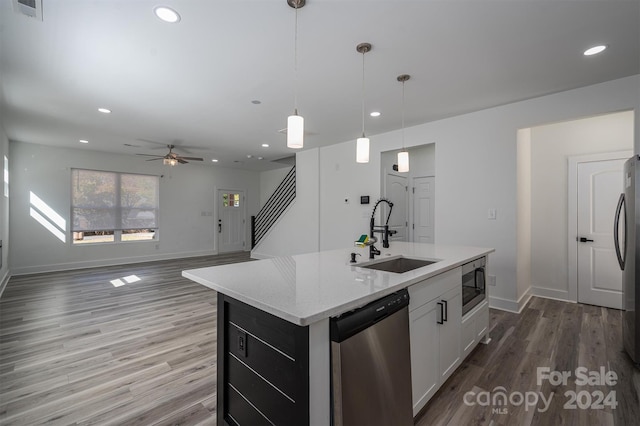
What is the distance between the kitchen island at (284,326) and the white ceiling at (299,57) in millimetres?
1810

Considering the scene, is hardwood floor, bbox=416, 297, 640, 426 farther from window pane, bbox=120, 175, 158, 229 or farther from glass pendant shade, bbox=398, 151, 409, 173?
window pane, bbox=120, 175, 158, 229

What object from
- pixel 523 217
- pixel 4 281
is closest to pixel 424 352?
pixel 523 217

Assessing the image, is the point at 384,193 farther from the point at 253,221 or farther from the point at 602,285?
the point at 253,221

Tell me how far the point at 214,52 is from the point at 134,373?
280cm

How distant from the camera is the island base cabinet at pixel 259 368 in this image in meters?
1.14

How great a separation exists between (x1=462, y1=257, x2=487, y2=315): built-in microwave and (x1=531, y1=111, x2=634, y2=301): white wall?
234 centimetres

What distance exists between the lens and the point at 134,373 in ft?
7.48

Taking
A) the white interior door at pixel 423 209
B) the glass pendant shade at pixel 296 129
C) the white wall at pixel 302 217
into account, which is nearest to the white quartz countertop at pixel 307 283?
the glass pendant shade at pixel 296 129

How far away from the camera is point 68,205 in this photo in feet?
20.7

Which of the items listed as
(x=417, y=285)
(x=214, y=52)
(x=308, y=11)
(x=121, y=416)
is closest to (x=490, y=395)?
(x=417, y=285)

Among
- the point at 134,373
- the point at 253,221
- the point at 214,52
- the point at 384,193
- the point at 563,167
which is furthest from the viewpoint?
the point at 253,221

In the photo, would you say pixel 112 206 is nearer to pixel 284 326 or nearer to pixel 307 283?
pixel 307 283

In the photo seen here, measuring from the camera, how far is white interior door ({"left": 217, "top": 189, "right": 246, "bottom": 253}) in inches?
346

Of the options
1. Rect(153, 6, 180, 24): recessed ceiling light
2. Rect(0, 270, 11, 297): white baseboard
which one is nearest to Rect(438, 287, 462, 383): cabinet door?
Rect(153, 6, 180, 24): recessed ceiling light
